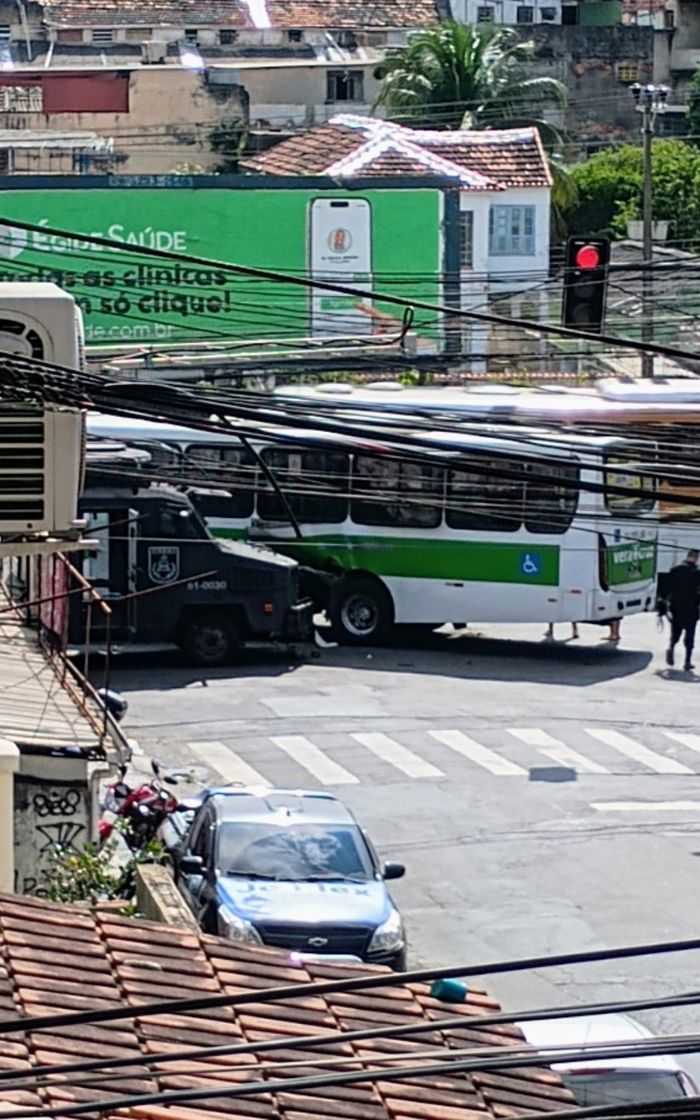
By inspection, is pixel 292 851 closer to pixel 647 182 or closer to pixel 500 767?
pixel 500 767

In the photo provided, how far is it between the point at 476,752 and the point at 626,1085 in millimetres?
10478

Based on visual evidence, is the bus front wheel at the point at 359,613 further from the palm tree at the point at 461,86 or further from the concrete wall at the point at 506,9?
the concrete wall at the point at 506,9

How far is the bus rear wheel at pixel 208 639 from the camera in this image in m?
23.8

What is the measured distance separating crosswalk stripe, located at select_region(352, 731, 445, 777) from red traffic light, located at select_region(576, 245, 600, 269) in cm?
489

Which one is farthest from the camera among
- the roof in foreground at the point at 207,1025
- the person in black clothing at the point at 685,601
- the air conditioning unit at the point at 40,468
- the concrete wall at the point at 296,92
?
the concrete wall at the point at 296,92

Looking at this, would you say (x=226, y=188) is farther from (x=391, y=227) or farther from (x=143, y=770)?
(x=143, y=770)

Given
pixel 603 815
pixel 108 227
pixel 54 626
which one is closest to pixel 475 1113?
pixel 54 626

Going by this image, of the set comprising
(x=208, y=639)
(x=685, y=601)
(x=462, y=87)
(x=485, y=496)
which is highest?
(x=462, y=87)

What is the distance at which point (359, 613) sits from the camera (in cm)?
2517

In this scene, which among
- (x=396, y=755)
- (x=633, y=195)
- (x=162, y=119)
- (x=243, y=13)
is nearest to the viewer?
(x=396, y=755)

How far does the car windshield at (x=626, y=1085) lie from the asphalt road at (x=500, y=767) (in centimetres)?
325

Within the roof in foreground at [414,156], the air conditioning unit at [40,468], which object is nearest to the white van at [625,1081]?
the air conditioning unit at [40,468]

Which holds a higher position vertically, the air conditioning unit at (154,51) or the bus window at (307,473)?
the air conditioning unit at (154,51)

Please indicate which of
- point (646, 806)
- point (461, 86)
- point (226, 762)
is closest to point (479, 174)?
point (461, 86)
